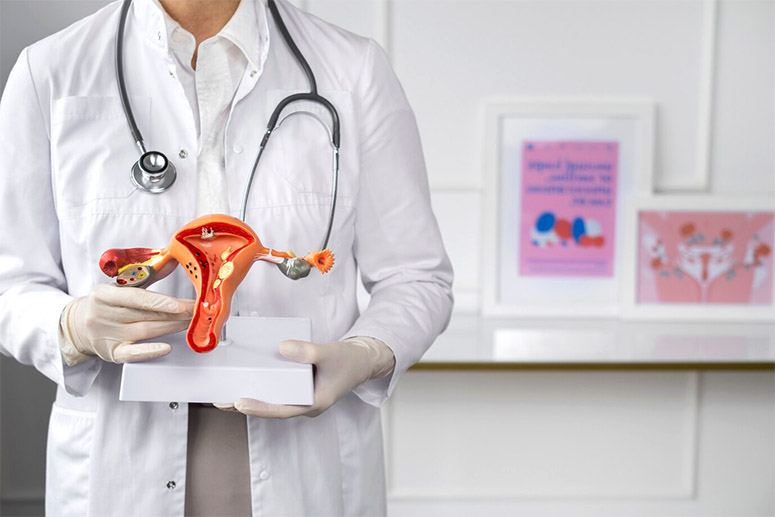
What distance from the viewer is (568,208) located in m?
2.08

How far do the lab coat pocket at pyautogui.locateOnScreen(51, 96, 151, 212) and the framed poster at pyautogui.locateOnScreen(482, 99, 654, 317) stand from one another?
123cm

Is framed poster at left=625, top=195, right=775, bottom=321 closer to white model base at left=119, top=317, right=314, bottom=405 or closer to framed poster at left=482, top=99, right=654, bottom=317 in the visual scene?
framed poster at left=482, top=99, right=654, bottom=317

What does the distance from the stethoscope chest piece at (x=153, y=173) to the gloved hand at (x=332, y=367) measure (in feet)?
0.74

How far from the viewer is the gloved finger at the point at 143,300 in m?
0.78

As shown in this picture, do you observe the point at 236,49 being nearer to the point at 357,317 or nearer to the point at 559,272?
the point at 357,317

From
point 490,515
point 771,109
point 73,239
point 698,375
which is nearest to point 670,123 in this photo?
point 771,109

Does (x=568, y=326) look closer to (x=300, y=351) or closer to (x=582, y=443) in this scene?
(x=582, y=443)

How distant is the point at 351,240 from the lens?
3.35 feet

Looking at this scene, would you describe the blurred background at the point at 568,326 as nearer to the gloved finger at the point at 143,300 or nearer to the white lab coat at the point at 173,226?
the white lab coat at the point at 173,226

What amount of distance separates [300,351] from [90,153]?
1.05 feet

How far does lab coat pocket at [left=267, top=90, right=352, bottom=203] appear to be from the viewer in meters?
0.96

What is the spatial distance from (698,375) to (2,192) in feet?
5.48

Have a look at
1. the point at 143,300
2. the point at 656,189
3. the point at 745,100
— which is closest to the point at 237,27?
the point at 143,300

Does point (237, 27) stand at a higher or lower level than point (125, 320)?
higher
